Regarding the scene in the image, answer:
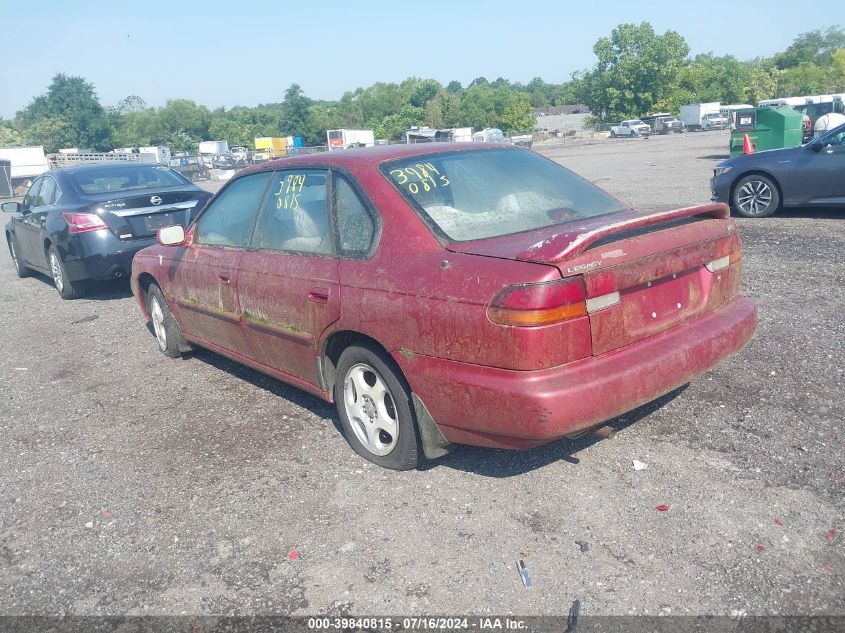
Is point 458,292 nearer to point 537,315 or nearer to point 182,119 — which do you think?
point 537,315

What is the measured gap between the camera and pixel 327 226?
13.3 ft

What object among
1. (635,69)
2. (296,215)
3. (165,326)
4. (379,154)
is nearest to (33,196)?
(165,326)

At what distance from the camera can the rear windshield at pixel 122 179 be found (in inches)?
350

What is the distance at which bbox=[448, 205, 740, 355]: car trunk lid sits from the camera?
10.2 ft

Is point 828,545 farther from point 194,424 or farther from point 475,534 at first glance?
point 194,424

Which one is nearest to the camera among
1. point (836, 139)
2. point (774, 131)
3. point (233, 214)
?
point (233, 214)

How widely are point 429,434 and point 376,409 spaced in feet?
1.40

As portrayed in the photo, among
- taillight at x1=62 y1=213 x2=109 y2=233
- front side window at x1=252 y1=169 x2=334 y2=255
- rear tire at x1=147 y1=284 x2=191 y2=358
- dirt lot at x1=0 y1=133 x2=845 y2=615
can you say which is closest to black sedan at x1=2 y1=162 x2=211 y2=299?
taillight at x1=62 y1=213 x2=109 y2=233

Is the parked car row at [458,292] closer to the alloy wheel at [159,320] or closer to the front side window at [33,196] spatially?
the alloy wheel at [159,320]

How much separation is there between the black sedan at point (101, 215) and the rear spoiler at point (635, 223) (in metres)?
6.32

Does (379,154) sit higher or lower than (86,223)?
higher

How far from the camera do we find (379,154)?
13.7ft

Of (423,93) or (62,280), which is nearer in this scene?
(62,280)

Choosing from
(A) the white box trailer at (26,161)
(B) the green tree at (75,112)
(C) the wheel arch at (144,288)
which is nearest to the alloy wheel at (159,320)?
(C) the wheel arch at (144,288)
